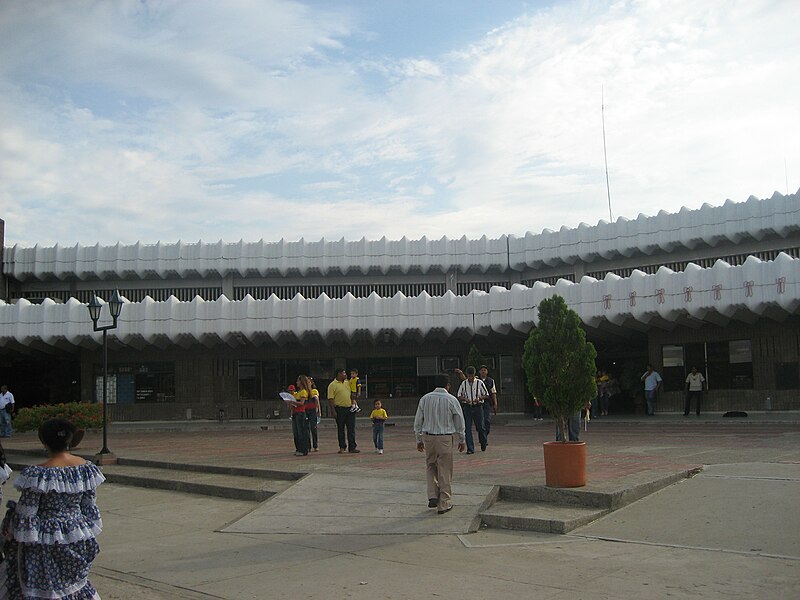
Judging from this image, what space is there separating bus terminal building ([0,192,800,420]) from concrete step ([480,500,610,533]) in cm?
1764

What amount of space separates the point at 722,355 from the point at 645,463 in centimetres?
1715

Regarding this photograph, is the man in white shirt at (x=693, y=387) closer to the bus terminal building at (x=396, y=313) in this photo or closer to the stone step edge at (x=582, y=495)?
the bus terminal building at (x=396, y=313)

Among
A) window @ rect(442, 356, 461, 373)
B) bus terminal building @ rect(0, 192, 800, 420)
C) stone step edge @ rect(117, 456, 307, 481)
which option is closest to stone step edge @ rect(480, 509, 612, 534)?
stone step edge @ rect(117, 456, 307, 481)

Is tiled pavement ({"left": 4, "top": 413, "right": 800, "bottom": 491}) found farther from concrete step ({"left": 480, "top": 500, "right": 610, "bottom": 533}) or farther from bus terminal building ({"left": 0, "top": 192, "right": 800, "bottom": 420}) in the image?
bus terminal building ({"left": 0, "top": 192, "right": 800, "bottom": 420})

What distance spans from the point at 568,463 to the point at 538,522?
1259 millimetres

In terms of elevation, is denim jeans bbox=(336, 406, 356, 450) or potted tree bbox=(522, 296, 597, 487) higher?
potted tree bbox=(522, 296, 597, 487)

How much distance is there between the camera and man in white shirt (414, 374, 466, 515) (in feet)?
32.0

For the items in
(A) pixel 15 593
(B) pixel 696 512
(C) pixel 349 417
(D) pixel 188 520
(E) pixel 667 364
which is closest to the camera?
(A) pixel 15 593

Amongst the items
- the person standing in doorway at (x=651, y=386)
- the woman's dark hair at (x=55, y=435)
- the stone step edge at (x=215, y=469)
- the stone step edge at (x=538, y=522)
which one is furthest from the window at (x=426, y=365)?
the woman's dark hair at (x=55, y=435)

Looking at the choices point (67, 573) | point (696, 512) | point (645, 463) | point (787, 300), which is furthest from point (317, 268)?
point (67, 573)

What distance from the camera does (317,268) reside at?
37.9 metres

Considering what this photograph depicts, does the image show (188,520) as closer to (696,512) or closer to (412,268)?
(696,512)

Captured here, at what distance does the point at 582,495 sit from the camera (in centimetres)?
949

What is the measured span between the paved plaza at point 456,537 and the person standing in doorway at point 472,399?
0.54 meters
